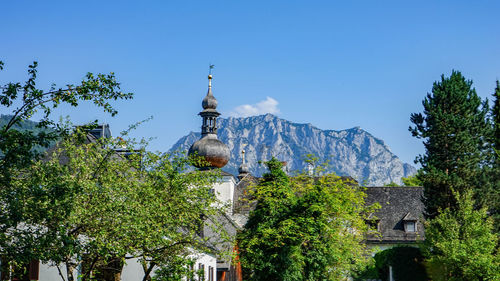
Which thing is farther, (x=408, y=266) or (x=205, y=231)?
(x=408, y=266)

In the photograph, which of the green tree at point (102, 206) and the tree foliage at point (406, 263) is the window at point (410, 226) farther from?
the green tree at point (102, 206)

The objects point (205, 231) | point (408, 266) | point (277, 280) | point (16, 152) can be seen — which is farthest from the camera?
point (408, 266)

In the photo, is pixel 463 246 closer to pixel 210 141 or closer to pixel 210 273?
pixel 210 273

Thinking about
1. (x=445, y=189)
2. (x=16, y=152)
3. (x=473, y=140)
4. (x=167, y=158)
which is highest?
(x=473, y=140)

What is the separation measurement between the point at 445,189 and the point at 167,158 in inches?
1127

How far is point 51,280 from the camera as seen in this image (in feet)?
70.8

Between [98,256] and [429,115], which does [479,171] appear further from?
[98,256]

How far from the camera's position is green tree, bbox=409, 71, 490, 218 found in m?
42.5

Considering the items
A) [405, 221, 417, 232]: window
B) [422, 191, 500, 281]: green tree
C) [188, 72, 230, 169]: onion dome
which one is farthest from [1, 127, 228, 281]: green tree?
[405, 221, 417, 232]: window

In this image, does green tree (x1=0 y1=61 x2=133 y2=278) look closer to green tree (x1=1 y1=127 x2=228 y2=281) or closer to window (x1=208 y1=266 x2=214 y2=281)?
green tree (x1=1 y1=127 x2=228 y2=281)

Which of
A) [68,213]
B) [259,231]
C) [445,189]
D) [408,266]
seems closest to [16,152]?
[68,213]

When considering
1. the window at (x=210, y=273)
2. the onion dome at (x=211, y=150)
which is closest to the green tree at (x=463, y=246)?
the window at (x=210, y=273)

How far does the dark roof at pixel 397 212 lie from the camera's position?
198 feet

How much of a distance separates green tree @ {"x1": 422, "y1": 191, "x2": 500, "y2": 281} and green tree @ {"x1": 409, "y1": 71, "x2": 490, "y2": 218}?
2.21 m
